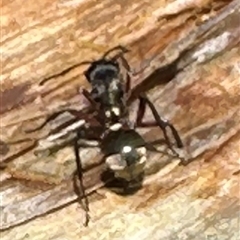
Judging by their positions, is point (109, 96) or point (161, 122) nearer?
point (161, 122)

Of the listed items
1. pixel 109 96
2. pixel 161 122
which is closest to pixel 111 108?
pixel 109 96

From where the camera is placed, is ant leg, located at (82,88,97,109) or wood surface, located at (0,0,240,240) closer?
wood surface, located at (0,0,240,240)

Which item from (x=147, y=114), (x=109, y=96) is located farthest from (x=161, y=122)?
(x=109, y=96)

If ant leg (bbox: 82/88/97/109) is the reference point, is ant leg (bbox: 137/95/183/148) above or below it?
below

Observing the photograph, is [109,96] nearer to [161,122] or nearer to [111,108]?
[111,108]

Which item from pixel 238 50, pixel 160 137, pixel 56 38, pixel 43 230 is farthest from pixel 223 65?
pixel 43 230
